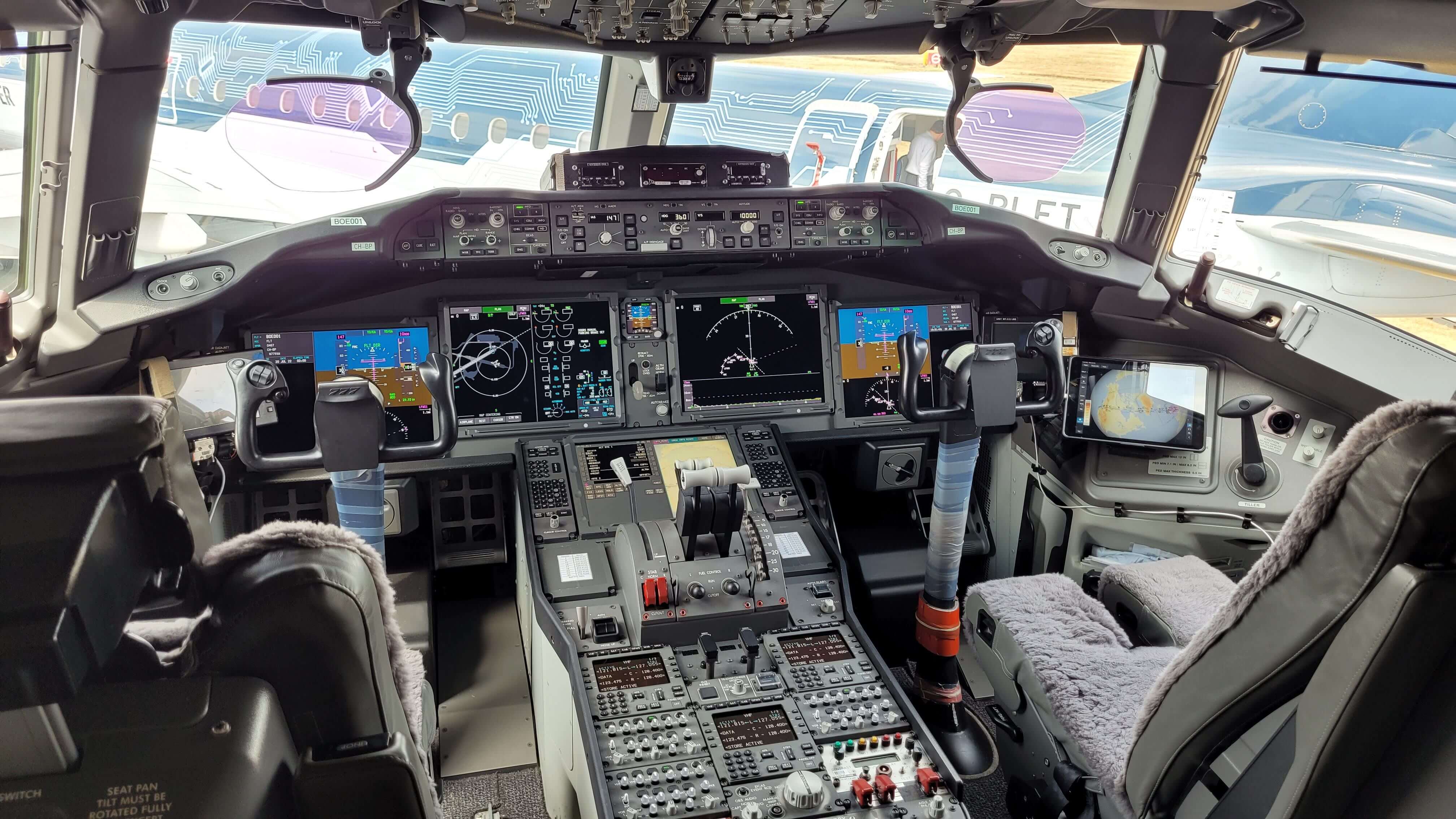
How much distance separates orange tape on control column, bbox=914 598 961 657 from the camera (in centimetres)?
254

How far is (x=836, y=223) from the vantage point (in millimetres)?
2855

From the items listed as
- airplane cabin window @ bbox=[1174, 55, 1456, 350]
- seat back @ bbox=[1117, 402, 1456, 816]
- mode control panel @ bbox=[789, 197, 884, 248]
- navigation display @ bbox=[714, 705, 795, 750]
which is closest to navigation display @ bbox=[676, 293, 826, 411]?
mode control panel @ bbox=[789, 197, 884, 248]

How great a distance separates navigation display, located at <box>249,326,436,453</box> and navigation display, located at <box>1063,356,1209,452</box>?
1960mm

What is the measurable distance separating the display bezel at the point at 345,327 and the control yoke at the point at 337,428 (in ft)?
2.04

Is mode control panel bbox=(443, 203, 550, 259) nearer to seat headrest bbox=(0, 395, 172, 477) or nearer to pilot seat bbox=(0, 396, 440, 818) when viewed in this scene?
pilot seat bbox=(0, 396, 440, 818)

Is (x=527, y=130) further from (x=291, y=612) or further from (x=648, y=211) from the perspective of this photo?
(x=291, y=612)

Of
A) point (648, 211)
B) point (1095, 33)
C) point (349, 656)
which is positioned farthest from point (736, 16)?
point (349, 656)

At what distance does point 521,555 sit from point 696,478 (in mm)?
779

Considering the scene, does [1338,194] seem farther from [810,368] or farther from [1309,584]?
[1309,584]

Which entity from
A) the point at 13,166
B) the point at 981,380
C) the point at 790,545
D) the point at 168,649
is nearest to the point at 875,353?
the point at 790,545

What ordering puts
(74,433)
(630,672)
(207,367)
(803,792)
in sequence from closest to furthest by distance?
(74,433) < (803,792) < (630,672) < (207,367)

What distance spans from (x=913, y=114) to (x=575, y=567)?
97.8 inches

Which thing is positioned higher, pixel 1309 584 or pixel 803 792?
pixel 1309 584

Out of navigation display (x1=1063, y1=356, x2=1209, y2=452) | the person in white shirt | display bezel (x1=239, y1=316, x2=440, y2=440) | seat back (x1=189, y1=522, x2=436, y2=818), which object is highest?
the person in white shirt
